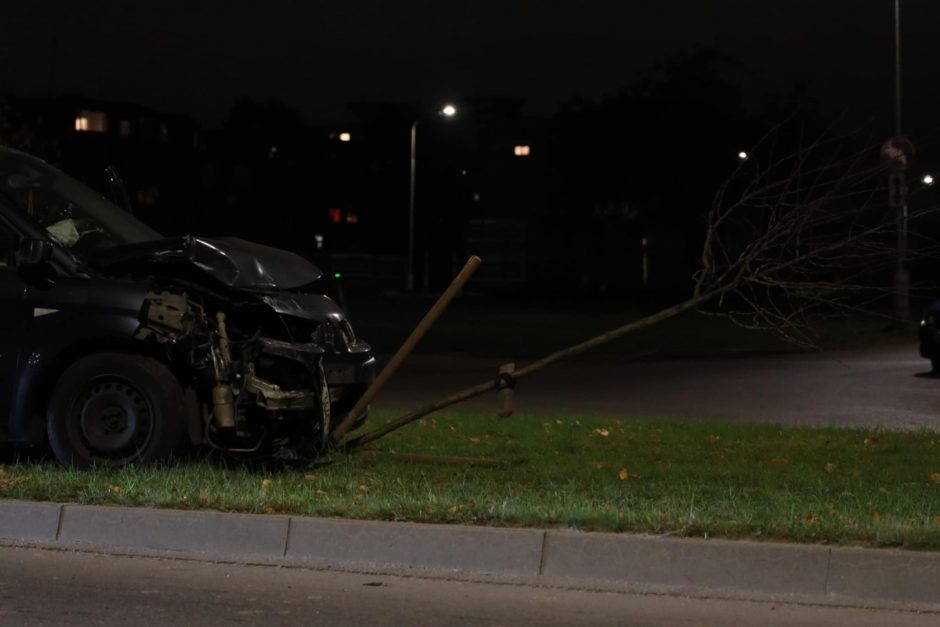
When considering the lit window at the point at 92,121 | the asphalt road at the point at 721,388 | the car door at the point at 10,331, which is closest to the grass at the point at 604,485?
the car door at the point at 10,331

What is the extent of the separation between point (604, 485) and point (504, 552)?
71.1 inches

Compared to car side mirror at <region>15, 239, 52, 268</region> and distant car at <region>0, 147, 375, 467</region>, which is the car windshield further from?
car side mirror at <region>15, 239, 52, 268</region>

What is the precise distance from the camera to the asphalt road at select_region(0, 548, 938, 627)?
18.8 ft

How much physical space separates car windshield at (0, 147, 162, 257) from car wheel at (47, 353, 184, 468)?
3.91 feet

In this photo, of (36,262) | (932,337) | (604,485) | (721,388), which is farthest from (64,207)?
(932,337)

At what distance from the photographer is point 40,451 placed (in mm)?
9430

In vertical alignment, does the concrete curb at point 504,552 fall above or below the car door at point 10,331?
below

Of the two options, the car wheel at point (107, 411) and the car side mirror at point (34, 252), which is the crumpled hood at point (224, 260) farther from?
the car wheel at point (107, 411)

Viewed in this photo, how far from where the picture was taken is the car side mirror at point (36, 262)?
8.38m

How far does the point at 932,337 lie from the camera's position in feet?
61.6

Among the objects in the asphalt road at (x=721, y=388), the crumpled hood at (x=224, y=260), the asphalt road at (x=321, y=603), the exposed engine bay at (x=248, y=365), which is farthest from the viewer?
the asphalt road at (x=721, y=388)

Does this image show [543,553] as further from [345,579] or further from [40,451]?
[40,451]

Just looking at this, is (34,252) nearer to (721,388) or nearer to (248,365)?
(248,365)

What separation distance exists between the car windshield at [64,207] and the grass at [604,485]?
163 cm
